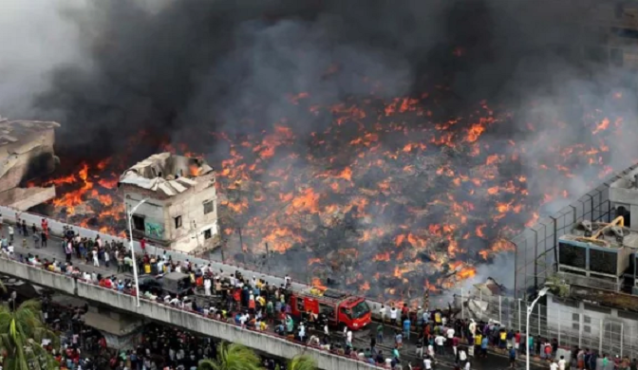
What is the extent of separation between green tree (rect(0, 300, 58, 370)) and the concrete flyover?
31.1 ft

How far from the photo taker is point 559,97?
71.8 metres

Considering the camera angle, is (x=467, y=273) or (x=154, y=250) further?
(x=467, y=273)

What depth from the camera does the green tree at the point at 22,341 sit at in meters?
30.3

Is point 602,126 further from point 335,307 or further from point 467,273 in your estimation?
point 335,307

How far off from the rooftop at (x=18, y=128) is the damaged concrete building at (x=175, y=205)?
396 inches

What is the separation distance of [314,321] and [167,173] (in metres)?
20.8

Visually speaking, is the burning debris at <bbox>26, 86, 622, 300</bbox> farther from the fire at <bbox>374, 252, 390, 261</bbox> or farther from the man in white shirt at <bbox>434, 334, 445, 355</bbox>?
the man in white shirt at <bbox>434, 334, 445, 355</bbox>

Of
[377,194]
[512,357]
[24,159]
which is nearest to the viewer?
[512,357]

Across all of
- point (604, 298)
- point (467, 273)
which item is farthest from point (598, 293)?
point (467, 273)

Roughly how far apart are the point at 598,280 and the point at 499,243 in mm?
20657

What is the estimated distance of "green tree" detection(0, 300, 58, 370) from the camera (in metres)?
30.3

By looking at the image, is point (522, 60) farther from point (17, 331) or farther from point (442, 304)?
point (17, 331)

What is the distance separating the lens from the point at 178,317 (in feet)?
140

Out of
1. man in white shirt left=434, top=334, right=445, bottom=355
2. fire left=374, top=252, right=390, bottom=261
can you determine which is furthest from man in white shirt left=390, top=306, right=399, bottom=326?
fire left=374, top=252, right=390, bottom=261
